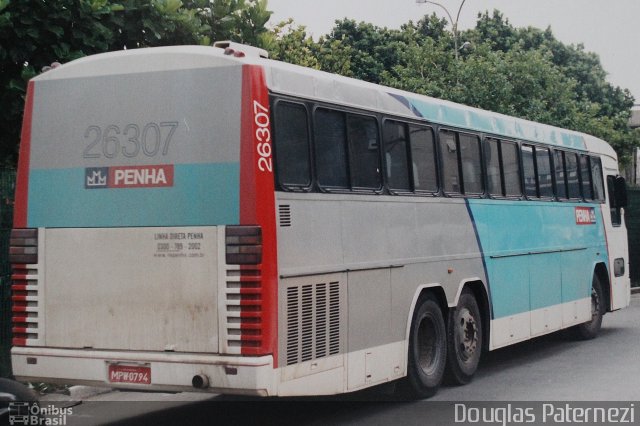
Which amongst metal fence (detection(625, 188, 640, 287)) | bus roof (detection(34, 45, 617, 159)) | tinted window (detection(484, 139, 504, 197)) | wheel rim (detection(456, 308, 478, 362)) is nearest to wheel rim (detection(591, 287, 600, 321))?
tinted window (detection(484, 139, 504, 197))

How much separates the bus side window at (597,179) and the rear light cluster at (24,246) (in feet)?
33.7

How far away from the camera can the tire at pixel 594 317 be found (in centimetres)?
1578

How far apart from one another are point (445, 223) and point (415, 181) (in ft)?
2.61

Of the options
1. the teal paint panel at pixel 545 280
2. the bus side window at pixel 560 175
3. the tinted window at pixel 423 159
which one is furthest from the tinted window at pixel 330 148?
the bus side window at pixel 560 175

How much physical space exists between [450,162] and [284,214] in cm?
382

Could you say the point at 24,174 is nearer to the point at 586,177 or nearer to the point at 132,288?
the point at 132,288

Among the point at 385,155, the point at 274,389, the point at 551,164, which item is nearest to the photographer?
the point at 274,389

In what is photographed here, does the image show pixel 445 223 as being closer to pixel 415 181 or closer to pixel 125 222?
pixel 415 181

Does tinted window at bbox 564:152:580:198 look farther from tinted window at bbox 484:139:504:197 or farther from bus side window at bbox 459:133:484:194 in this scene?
bus side window at bbox 459:133:484:194

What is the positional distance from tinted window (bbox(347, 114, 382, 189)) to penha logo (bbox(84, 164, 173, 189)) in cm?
190

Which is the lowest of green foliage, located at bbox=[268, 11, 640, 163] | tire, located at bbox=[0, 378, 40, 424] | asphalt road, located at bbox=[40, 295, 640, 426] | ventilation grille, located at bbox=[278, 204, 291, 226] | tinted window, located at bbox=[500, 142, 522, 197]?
asphalt road, located at bbox=[40, 295, 640, 426]

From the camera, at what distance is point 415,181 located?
1071 centimetres

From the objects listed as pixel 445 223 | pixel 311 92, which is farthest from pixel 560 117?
pixel 311 92

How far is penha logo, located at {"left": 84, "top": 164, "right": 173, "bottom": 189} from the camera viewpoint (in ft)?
27.2
